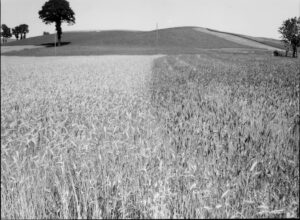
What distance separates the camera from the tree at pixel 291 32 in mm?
56219

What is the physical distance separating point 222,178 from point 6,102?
4.43 m

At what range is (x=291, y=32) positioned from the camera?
57.3m

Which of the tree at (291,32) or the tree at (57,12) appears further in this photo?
the tree at (291,32)

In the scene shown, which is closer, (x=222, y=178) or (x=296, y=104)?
(x=222, y=178)

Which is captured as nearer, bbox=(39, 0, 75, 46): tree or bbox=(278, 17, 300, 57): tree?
bbox=(39, 0, 75, 46): tree

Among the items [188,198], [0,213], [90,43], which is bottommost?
[0,213]

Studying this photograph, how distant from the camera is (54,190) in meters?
3.21

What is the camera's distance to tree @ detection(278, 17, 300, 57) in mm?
56219

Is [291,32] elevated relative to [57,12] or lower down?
lower down

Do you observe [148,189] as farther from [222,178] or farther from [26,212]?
[26,212]

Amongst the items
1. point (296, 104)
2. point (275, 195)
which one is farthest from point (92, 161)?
point (296, 104)

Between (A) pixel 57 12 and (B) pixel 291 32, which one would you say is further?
(B) pixel 291 32

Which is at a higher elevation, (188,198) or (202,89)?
(202,89)

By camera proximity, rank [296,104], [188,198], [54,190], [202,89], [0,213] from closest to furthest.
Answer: [188,198] < [0,213] < [54,190] < [296,104] < [202,89]
